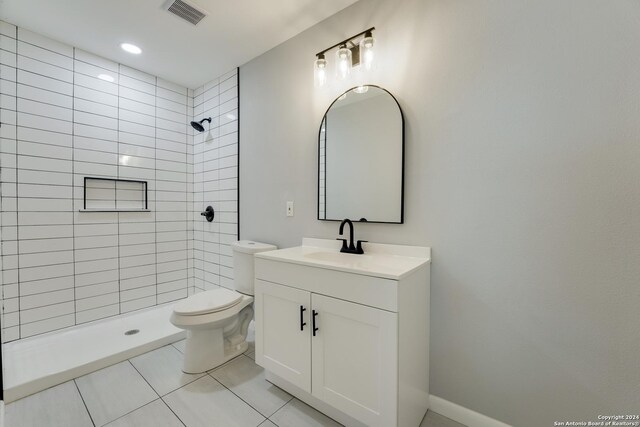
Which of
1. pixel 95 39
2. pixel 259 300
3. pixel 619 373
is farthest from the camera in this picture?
pixel 95 39

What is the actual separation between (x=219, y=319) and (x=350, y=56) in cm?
189

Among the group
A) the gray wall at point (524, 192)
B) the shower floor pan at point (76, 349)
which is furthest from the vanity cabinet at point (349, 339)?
the shower floor pan at point (76, 349)

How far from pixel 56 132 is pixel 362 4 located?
2.52 metres

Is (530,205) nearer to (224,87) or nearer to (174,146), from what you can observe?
(224,87)

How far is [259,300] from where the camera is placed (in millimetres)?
1541

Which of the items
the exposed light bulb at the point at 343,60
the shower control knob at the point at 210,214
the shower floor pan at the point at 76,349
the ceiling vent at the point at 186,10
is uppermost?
the ceiling vent at the point at 186,10

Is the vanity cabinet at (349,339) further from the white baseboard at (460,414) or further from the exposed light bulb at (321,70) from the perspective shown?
the exposed light bulb at (321,70)

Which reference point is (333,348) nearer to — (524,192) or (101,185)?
(524,192)

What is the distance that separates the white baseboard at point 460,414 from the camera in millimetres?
1219

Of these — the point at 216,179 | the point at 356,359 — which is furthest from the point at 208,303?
the point at 216,179

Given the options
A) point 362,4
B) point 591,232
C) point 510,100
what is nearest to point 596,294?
point 591,232

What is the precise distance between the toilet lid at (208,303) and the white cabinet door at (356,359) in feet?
2.55

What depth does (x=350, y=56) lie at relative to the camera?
1571 millimetres

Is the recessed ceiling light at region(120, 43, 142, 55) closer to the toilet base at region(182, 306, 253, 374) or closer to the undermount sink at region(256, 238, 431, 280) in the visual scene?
the undermount sink at region(256, 238, 431, 280)
